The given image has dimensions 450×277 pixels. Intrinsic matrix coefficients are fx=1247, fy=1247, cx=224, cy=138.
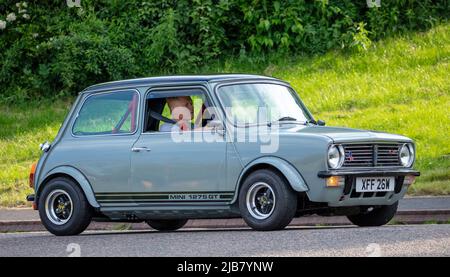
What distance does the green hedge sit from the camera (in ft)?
82.5

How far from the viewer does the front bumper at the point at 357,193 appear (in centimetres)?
1187

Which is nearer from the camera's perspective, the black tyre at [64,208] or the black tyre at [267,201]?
the black tyre at [267,201]

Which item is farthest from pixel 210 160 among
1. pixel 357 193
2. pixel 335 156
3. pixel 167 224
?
pixel 167 224

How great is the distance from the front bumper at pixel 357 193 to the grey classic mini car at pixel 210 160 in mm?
13

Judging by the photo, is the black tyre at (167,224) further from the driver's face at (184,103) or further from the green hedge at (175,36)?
the green hedge at (175,36)

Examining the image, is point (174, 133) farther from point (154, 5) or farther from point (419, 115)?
point (154, 5)

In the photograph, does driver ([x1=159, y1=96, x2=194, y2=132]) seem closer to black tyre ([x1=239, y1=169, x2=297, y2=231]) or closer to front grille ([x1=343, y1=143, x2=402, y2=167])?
black tyre ([x1=239, y1=169, x2=297, y2=231])

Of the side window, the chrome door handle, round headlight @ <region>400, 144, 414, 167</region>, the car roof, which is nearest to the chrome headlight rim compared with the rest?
round headlight @ <region>400, 144, 414, 167</region>

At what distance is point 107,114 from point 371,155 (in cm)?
302

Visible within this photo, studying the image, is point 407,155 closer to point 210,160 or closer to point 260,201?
point 260,201

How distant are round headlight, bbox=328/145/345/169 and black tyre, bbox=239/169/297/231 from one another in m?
0.47

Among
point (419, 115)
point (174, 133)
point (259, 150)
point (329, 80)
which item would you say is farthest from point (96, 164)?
point (329, 80)

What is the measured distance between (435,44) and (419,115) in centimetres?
400

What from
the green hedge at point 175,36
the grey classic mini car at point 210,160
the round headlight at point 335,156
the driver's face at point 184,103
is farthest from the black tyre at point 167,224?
the green hedge at point 175,36
